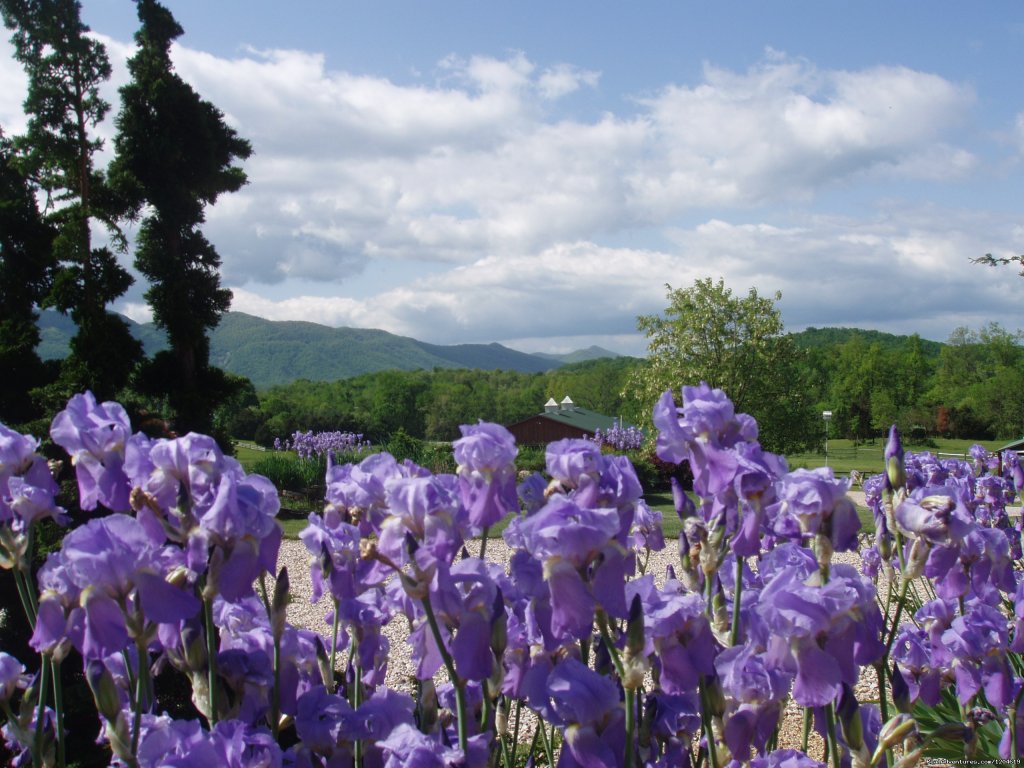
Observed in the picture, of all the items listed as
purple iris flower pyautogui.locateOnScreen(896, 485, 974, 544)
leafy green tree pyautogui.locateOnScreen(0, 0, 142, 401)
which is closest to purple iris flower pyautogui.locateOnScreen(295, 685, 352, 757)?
purple iris flower pyautogui.locateOnScreen(896, 485, 974, 544)

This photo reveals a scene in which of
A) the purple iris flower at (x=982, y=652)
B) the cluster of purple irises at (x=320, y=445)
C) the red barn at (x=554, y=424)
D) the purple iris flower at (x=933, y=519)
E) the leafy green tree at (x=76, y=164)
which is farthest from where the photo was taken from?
the red barn at (x=554, y=424)

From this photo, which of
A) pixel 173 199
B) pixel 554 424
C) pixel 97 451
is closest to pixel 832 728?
pixel 97 451

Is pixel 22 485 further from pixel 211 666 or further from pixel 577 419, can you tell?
pixel 577 419

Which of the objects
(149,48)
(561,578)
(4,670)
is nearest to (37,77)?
(149,48)

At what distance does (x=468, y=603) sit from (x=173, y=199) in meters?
16.0

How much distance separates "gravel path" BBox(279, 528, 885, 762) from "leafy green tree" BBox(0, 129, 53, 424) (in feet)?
28.0

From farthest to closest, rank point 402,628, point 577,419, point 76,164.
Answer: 1. point 577,419
2. point 76,164
3. point 402,628

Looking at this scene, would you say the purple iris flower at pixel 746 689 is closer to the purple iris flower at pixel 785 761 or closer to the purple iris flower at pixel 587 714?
the purple iris flower at pixel 785 761

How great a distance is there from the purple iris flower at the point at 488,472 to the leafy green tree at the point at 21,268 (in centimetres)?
1713

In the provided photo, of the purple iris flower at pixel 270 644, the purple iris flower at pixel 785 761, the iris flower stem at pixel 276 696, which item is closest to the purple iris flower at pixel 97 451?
the purple iris flower at pixel 270 644

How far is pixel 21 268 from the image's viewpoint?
17109mm

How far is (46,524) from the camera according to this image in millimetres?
3998

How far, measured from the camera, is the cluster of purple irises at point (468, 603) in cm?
125

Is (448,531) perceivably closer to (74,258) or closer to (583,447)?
(583,447)
